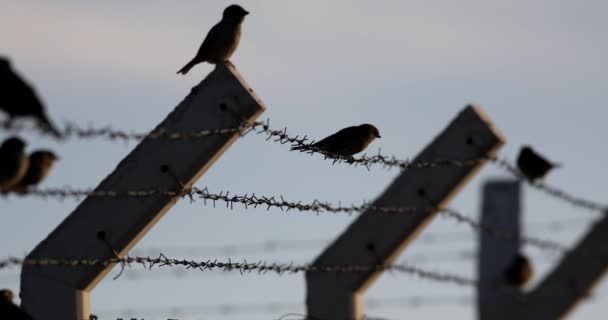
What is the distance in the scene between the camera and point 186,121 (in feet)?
20.0

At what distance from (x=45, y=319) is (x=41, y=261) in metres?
0.32

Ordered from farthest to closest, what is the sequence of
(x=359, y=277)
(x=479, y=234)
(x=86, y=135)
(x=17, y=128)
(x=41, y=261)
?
(x=479, y=234) → (x=359, y=277) → (x=41, y=261) → (x=86, y=135) → (x=17, y=128)

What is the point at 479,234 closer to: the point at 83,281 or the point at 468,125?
the point at 468,125

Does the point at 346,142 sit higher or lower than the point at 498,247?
higher

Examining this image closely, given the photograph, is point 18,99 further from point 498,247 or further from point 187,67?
point 187,67

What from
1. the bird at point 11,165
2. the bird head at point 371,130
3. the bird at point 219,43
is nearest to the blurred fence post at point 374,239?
the bird at point 11,165

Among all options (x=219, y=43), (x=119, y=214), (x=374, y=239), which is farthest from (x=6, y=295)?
(x=219, y=43)

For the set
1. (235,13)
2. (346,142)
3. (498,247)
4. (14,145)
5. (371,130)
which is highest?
(235,13)

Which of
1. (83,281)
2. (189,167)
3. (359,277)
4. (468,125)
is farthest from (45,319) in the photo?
(468,125)

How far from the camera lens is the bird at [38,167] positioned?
20.2ft

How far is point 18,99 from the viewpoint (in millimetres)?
5844

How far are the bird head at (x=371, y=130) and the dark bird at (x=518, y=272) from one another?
2.34 meters

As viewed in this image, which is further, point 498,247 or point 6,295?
point 498,247

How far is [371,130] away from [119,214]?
4.35 metres
